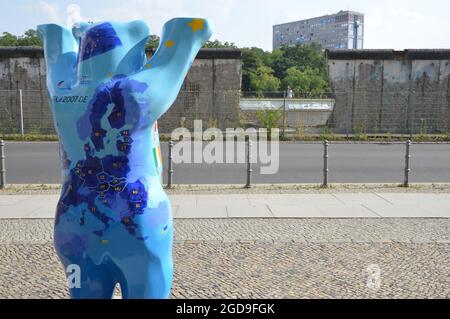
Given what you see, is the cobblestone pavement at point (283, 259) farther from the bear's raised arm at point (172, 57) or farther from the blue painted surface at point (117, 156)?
the bear's raised arm at point (172, 57)

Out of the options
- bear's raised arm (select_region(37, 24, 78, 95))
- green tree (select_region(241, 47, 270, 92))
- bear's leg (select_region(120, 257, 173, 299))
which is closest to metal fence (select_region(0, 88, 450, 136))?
bear's raised arm (select_region(37, 24, 78, 95))

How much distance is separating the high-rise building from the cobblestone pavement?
13010 centimetres

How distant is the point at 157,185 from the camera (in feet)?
9.39

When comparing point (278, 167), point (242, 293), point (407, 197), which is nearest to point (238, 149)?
point (278, 167)

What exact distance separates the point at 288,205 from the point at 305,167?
16.2ft

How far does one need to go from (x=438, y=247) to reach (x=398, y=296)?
182cm

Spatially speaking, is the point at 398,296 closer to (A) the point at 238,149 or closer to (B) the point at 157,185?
(B) the point at 157,185

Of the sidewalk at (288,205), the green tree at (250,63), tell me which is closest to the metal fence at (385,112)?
the sidewalk at (288,205)

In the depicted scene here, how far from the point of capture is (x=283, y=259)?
205 inches

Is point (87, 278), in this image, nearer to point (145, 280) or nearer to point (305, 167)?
point (145, 280)

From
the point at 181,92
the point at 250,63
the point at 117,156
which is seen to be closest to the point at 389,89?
the point at 181,92

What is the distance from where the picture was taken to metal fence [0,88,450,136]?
23.1 meters
